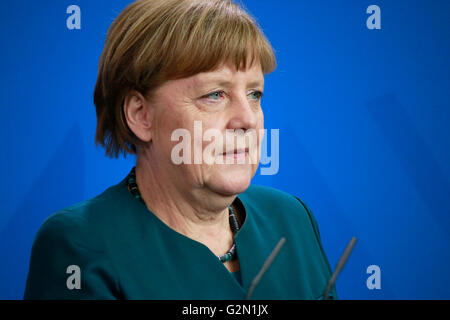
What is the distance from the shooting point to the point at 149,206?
4.07ft

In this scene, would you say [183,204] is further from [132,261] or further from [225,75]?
[225,75]

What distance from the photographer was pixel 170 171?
119 cm

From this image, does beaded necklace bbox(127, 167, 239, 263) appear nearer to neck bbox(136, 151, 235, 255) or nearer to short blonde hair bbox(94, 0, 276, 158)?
neck bbox(136, 151, 235, 255)

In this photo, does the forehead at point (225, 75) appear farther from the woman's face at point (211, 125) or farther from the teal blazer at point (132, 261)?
the teal blazer at point (132, 261)

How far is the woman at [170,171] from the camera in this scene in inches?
43.8

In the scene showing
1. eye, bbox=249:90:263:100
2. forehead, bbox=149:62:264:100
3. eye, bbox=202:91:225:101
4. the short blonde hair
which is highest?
the short blonde hair

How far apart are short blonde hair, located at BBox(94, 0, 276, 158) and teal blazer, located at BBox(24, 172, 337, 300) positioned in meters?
0.22

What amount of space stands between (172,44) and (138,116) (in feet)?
0.61

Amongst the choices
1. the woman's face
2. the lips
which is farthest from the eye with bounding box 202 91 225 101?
the lips

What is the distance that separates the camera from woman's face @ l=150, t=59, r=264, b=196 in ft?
3.70

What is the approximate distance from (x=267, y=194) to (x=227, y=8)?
52 centimetres

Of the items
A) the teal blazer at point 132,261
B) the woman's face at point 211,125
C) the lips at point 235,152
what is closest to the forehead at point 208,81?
the woman's face at point 211,125

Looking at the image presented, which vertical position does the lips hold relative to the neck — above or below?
above
